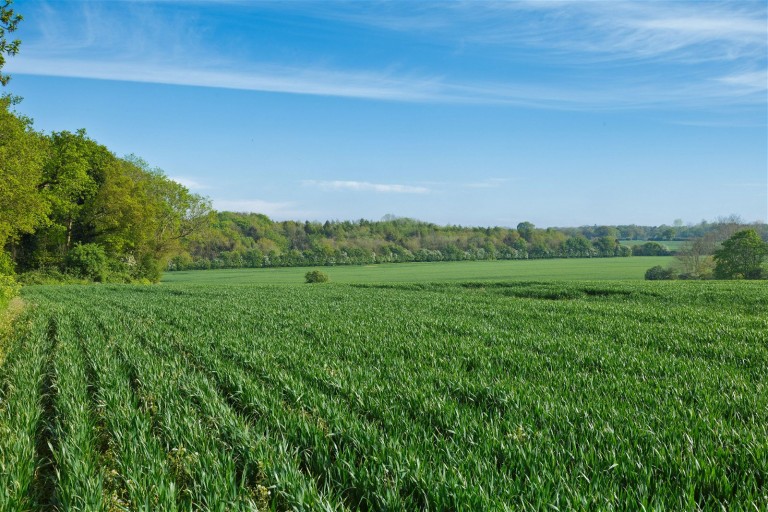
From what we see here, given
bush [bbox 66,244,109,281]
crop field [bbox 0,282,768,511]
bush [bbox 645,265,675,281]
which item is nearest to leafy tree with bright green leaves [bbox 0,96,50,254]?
bush [bbox 66,244,109,281]

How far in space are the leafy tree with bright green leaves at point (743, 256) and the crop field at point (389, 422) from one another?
5852 centimetres

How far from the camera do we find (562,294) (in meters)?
30.8

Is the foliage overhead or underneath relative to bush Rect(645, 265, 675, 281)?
overhead

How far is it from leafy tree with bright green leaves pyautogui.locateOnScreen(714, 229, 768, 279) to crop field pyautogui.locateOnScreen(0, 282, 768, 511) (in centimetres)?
5852

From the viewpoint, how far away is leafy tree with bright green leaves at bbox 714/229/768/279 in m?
60.1

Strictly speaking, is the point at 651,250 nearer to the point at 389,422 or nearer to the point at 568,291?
the point at 568,291

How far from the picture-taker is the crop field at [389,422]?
4398 mm

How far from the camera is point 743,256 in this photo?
200 feet

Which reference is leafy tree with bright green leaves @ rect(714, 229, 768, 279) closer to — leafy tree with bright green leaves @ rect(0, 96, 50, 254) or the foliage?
the foliage

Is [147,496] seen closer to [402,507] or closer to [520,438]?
[402,507]

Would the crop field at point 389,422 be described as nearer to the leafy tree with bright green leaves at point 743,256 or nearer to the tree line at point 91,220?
the tree line at point 91,220

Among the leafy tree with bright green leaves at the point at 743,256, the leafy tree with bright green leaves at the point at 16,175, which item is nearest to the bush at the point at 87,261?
the leafy tree with bright green leaves at the point at 16,175

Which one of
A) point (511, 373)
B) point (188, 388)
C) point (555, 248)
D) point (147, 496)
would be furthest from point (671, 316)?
point (555, 248)

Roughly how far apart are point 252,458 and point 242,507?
0.88 metres
